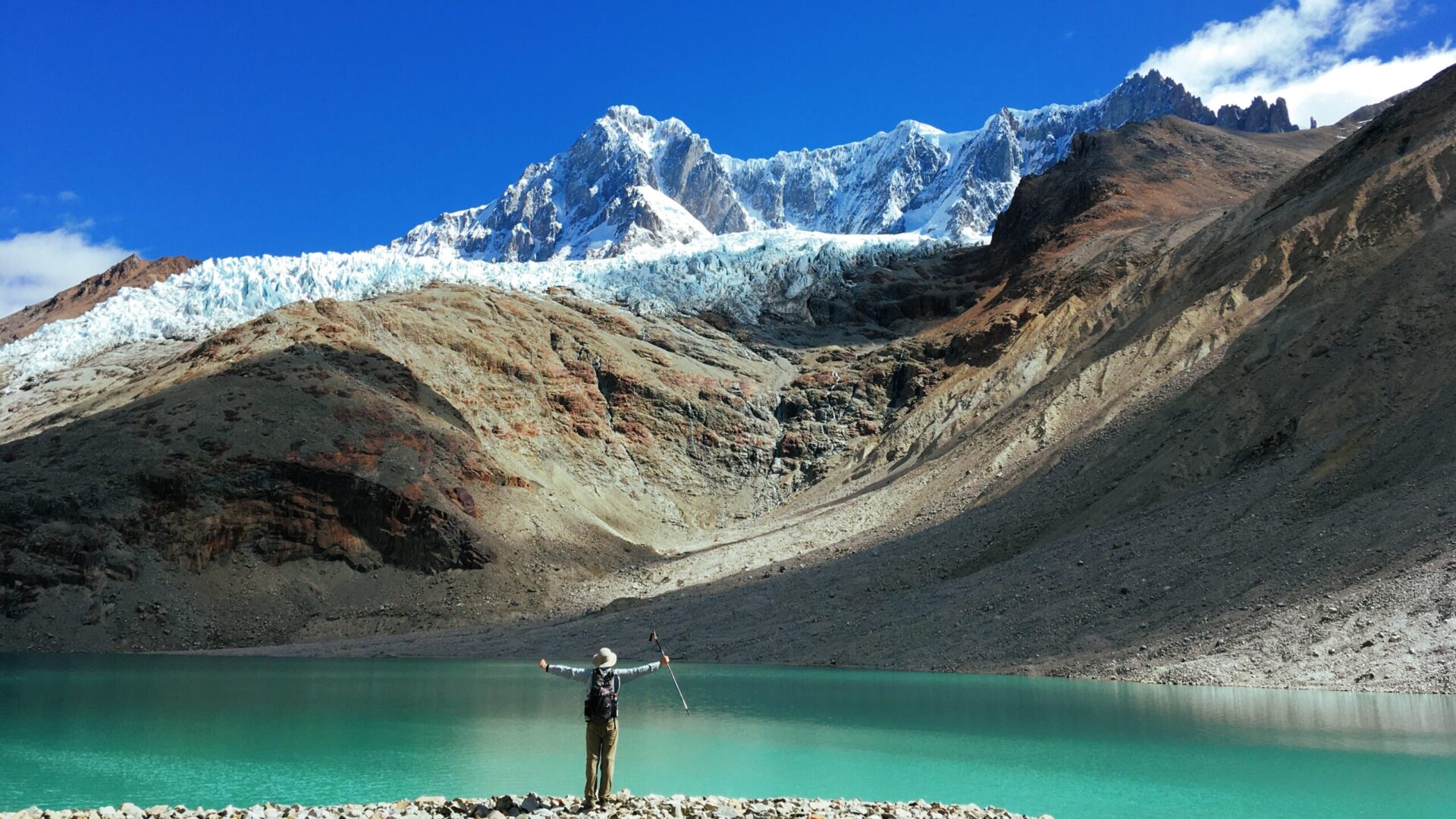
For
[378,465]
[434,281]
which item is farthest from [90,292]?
[378,465]

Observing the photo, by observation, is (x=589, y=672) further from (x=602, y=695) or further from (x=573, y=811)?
(x=573, y=811)

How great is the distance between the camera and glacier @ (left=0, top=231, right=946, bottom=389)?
103m

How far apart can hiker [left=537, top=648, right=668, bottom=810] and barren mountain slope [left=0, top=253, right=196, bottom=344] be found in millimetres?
138787

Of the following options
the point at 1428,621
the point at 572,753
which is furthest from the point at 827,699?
the point at 1428,621

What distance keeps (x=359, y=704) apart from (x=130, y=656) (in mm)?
27556

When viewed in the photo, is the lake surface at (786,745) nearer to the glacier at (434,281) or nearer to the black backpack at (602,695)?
the black backpack at (602,695)

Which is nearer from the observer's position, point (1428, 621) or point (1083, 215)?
point (1428, 621)

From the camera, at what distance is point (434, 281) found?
4156 inches

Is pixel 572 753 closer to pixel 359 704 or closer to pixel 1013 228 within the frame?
pixel 359 704

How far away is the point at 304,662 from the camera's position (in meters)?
44.1

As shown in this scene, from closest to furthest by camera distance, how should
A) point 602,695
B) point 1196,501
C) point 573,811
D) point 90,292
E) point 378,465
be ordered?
point 573,811
point 602,695
point 1196,501
point 378,465
point 90,292

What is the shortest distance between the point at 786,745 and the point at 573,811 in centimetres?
825

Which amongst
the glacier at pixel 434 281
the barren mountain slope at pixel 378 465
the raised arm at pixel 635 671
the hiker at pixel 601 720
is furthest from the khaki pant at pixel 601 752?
the glacier at pixel 434 281

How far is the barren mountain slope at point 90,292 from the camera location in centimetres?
12962
